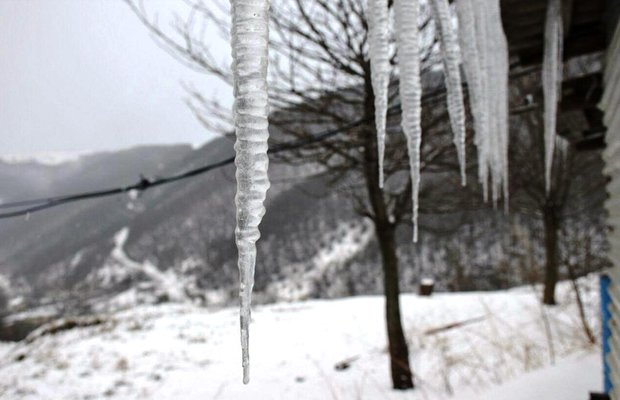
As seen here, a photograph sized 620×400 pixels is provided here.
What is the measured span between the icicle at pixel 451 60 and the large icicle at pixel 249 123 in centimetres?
72

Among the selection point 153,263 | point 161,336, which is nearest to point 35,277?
point 153,263

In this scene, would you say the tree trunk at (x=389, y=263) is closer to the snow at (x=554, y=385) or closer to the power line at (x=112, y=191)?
the snow at (x=554, y=385)

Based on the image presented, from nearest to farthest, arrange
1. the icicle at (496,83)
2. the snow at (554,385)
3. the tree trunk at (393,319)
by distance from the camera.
→ the icicle at (496,83), the snow at (554,385), the tree trunk at (393,319)

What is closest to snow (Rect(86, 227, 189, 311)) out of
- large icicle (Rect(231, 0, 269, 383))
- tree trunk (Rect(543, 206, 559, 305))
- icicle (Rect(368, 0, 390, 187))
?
tree trunk (Rect(543, 206, 559, 305))

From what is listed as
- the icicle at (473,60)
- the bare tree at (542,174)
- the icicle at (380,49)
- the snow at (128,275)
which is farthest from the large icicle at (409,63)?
the snow at (128,275)

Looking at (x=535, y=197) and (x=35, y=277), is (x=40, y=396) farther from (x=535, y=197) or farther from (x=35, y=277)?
(x=35, y=277)

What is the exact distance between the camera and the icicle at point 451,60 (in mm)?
1143

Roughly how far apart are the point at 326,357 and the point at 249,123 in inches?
271

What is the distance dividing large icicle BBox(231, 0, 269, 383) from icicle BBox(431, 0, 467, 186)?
715 mm

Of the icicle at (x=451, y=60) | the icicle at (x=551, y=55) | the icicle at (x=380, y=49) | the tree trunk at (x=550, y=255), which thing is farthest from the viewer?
the tree trunk at (x=550, y=255)

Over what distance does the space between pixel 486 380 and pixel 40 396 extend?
19.5ft

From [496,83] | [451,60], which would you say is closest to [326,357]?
[496,83]

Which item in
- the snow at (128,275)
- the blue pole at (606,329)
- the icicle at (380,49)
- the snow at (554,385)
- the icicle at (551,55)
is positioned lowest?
the snow at (128,275)

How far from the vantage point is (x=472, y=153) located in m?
5.67
